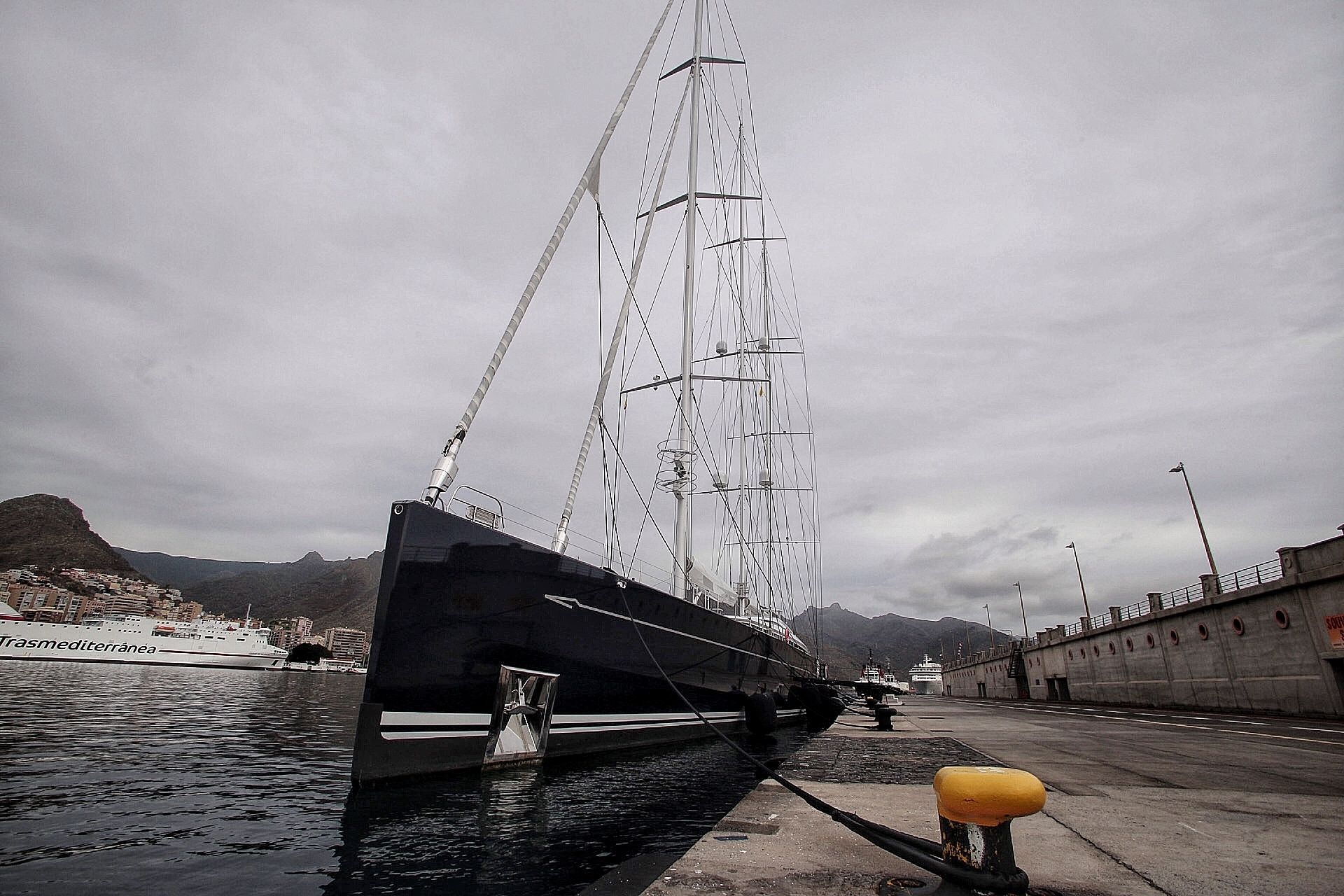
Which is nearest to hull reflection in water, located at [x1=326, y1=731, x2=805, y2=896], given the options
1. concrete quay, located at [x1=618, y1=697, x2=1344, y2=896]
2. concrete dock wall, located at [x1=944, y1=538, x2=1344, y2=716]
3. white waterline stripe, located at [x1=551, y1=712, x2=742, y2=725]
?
white waterline stripe, located at [x1=551, y1=712, x2=742, y2=725]

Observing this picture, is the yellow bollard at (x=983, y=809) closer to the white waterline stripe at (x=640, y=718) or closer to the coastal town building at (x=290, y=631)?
the white waterline stripe at (x=640, y=718)

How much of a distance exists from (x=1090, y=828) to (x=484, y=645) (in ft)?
20.4

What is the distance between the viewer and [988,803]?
2406mm

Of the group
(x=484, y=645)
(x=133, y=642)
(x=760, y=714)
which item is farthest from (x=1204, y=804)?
(x=133, y=642)

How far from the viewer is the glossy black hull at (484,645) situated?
6957 millimetres

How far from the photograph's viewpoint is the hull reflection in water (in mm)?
4516

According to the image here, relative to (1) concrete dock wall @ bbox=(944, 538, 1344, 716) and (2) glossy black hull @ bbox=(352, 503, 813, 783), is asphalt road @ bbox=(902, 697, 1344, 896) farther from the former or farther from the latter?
(1) concrete dock wall @ bbox=(944, 538, 1344, 716)

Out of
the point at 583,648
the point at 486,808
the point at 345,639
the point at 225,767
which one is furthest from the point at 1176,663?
the point at 345,639

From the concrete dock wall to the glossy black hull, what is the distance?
2320 cm

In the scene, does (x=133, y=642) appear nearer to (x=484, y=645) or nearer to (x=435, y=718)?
(x=435, y=718)

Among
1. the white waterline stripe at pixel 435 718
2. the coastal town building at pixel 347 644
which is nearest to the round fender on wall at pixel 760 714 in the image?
the white waterline stripe at pixel 435 718

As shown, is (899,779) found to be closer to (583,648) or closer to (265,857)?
(583,648)

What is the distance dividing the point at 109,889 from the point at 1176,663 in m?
36.9

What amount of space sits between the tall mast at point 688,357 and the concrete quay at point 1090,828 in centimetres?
798
